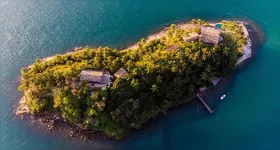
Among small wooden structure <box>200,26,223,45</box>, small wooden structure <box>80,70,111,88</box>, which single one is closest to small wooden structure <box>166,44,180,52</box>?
small wooden structure <box>200,26,223,45</box>

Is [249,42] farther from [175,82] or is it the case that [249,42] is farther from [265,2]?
[175,82]

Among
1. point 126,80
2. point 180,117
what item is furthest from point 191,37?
point 126,80

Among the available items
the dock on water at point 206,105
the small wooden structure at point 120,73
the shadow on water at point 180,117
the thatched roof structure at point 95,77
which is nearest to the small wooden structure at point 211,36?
the shadow on water at point 180,117

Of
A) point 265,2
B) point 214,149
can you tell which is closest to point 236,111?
point 214,149

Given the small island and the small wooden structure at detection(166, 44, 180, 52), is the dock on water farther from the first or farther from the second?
the small wooden structure at detection(166, 44, 180, 52)

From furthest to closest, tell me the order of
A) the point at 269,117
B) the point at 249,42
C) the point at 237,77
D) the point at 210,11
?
1. the point at 210,11
2. the point at 249,42
3. the point at 237,77
4. the point at 269,117

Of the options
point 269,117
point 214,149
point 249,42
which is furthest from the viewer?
point 249,42
